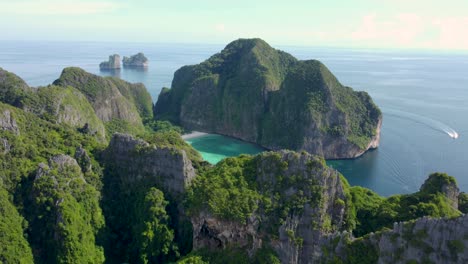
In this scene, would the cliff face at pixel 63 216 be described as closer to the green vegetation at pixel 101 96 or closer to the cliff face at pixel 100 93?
the green vegetation at pixel 101 96

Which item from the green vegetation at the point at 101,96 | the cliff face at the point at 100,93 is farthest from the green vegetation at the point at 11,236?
the cliff face at the point at 100,93

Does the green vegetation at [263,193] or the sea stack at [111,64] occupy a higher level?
the sea stack at [111,64]

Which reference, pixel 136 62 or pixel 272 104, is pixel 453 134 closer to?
pixel 272 104

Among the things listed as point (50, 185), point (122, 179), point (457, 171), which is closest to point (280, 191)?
point (122, 179)

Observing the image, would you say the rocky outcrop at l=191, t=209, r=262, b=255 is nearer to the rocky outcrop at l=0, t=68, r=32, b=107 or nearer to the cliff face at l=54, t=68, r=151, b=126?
the rocky outcrop at l=0, t=68, r=32, b=107

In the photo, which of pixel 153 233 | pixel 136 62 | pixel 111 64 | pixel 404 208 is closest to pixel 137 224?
pixel 153 233

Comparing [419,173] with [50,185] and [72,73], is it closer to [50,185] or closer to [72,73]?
[50,185]
